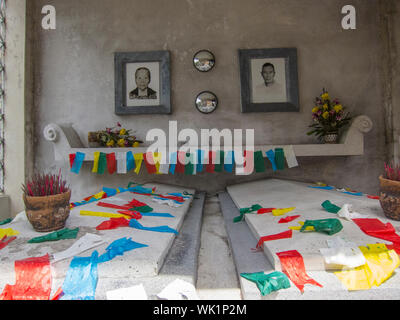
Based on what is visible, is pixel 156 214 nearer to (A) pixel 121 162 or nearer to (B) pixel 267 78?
(A) pixel 121 162

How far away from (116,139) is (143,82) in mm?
1007

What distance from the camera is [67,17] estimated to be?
12.3ft

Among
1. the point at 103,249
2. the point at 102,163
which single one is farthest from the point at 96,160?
the point at 103,249

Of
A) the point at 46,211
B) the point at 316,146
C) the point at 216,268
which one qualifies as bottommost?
the point at 216,268

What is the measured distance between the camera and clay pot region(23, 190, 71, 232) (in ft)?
4.30

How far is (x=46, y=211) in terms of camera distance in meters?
1.33

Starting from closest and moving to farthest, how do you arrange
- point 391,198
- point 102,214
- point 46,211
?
point 46,211 < point 391,198 < point 102,214

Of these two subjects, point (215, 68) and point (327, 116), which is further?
point (215, 68)

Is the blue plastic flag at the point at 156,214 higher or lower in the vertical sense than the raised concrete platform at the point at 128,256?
higher

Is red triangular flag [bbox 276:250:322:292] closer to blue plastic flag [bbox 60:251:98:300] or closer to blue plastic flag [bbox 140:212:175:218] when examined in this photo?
blue plastic flag [bbox 60:251:98:300]

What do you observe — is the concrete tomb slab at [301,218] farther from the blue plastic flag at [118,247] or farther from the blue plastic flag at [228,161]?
the blue plastic flag at [118,247]

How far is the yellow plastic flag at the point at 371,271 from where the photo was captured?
973 mm

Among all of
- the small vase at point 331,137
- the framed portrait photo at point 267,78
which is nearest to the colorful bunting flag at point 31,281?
the framed portrait photo at point 267,78

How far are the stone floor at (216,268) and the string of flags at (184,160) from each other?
99cm
